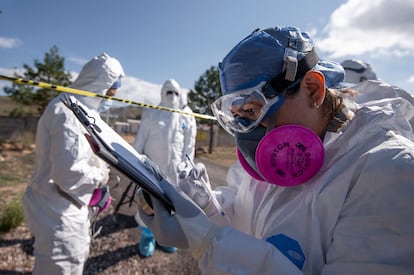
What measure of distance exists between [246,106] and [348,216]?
649 mm

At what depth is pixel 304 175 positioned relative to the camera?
1102mm

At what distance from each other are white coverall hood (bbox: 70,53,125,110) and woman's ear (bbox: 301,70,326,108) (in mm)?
2375

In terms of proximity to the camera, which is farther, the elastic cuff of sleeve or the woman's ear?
the woman's ear

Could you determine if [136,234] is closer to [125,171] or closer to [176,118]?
[176,118]

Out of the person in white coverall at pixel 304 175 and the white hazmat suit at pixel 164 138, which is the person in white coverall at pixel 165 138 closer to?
the white hazmat suit at pixel 164 138

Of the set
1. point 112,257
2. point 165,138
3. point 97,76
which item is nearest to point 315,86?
point 97,76

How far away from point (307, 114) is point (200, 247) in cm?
71

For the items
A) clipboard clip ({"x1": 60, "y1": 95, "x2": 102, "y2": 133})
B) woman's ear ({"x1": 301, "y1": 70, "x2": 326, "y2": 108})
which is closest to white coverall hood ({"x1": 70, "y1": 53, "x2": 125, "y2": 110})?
clipboard clip ({"x1": 60, "y1": 95, "x2": 102, "y2": 133})

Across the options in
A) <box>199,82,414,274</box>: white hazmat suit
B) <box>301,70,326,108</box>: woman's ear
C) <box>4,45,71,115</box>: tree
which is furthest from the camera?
<box>4,45,71,115</box>: tree

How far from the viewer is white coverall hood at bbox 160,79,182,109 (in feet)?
17.1

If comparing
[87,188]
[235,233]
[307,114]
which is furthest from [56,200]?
[307,114]

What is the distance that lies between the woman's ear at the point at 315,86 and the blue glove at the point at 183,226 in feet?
2.23

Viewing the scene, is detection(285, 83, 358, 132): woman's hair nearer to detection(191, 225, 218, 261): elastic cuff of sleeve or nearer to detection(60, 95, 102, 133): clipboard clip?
detection(191, 225, 218, 261): elastic cuff of sleeve

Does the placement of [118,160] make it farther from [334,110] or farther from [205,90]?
[205,90]
